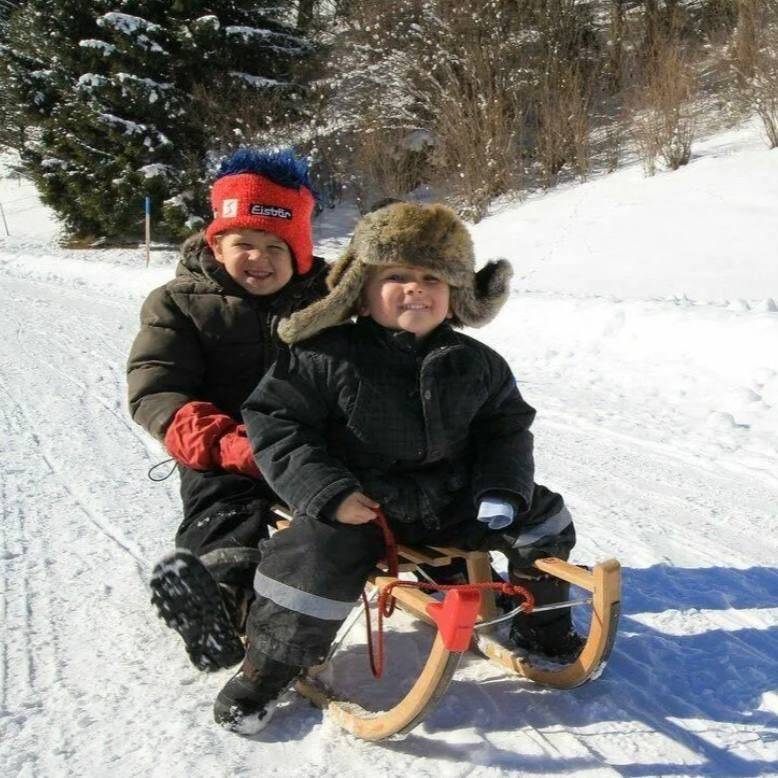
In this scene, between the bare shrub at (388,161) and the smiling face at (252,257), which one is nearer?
the smiling face at (252,257)

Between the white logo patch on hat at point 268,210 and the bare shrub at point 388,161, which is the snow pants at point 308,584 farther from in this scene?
the bare shrub at point 388,161

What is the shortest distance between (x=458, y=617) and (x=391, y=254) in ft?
3.00

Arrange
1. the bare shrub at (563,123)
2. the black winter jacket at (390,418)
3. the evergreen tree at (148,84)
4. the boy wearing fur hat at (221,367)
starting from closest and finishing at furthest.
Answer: the black winter jacket at (390,418), the boy wearing fur hat at (221,367), the bare shrub at (563,123), the evergreen tree at (148,84)

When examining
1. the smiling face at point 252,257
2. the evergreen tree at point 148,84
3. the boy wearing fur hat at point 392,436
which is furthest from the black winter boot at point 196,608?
the evergreen tree at point 148,84

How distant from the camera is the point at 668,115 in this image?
12117 millimetres

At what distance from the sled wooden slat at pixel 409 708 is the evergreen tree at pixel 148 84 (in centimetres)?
1434

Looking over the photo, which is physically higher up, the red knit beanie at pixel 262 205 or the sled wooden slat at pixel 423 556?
the red knit beanie at pixel 262 205

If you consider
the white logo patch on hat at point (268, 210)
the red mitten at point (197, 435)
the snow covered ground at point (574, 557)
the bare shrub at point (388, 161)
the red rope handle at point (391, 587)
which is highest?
the bare shrub at point (388, 161)

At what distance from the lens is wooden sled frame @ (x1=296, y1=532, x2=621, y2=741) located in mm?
1782

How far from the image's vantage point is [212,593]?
7.16 ft

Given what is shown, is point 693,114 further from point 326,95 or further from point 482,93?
point 326,95

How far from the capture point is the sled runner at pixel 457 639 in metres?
1.73

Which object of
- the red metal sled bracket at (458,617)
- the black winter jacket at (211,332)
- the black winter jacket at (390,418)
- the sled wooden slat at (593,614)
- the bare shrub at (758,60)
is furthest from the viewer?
the bare shrub at (758,60)

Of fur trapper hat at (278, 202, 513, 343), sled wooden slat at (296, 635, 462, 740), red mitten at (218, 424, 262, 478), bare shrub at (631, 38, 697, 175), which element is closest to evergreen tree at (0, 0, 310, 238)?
bare shrub at (631, 38, 697, 175)
